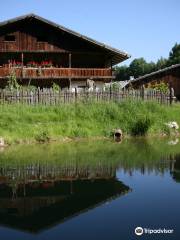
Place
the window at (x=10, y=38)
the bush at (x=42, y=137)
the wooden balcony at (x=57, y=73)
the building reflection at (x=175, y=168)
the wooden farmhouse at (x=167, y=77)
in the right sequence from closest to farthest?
the building reflection at (x=175, y=168)
the bush at (x=42, y=137)
the wooden balcony at (x=57, y=73)
the window at (x=10, y=38)
the wooden farmhouse at (x=167, y=77)

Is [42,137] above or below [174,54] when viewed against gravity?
below

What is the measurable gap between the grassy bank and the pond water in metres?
2.74

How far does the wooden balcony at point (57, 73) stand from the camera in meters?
34.8

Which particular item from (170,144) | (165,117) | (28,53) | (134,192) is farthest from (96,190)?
(28,53)

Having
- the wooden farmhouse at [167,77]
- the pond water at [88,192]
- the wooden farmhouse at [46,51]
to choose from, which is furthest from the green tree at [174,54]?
the pond water at [88,192]

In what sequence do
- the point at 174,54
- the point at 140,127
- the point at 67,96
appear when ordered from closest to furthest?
the point at 140,127 → the point at 67,96 → the point at 174,54

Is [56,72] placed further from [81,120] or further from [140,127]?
[140,127]

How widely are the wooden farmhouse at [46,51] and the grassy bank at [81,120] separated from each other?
37.2 feet

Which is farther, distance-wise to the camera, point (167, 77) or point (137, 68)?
point (137, 68)

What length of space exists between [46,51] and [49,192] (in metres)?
27.0

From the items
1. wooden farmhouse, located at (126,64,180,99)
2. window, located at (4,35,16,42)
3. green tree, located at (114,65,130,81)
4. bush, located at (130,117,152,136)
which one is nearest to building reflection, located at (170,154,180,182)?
bush, located at (130,117,152,136)

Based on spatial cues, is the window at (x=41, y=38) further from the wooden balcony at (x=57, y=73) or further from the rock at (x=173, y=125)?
the rock at (x=173, y=125)

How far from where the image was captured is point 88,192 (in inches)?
418

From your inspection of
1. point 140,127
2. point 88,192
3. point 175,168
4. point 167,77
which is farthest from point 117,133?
point 167,77
